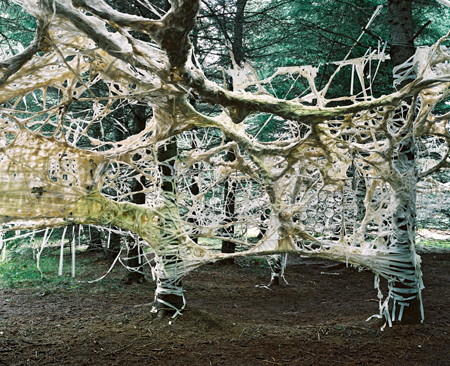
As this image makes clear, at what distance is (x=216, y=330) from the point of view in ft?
12.3

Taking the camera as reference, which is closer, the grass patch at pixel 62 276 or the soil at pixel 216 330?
the soil at pixel 216 330

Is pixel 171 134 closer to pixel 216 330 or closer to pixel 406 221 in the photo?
pixel 216 330

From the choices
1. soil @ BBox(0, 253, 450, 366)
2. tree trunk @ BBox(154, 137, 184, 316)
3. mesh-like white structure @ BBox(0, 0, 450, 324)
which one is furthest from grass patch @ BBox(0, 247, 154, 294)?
mesh-like white structure @ BBox(0, 0, 450, 324)

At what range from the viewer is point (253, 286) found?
21.1 feet

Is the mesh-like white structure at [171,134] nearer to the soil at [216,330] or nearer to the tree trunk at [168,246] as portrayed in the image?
the tree trunk at [168,246]

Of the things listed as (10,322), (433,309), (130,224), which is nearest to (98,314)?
(10,322)

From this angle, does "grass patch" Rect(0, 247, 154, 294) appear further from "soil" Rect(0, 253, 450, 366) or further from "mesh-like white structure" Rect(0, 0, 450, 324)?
"mesh-like white structure" Rect(0, 0, 450, 324)

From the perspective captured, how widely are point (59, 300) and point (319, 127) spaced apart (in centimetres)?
458

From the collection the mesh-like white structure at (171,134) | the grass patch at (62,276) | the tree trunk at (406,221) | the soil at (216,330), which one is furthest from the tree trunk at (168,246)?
the tree trunk at (406,221)

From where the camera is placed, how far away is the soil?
3.13 m

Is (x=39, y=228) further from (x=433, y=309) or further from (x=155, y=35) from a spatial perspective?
(x=433, y=309)

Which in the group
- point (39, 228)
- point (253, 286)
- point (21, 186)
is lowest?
point (253, 286)

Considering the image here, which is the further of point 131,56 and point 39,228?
point 39,228

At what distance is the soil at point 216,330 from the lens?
313 cm
